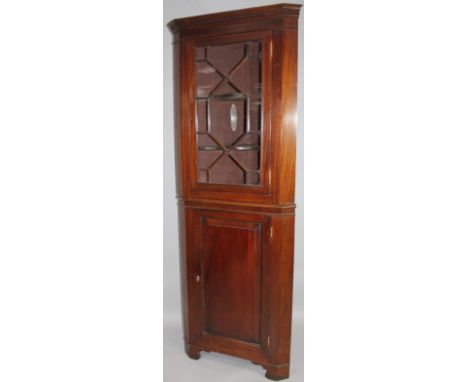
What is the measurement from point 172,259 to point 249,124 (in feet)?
3.59

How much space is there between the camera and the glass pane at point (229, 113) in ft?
5.85

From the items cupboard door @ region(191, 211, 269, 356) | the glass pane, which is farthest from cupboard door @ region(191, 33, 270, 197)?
cupboard door @ region(191, 211, 269, 356)

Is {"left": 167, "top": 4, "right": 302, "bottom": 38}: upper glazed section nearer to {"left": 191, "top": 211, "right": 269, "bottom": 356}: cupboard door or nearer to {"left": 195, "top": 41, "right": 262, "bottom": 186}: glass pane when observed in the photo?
{"left": 195, "top": 41, "right": 262, "bottom": 186}: glass pane

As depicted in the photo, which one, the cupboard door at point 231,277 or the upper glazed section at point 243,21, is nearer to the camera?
the upper glazed section at point 243,21

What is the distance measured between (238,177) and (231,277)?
467 mm

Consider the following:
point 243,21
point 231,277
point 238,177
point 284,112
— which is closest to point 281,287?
point 231,277

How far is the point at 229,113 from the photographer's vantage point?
1.95 meters

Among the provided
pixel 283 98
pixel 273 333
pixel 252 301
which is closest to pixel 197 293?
pixel 252 301

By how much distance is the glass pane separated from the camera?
178cm

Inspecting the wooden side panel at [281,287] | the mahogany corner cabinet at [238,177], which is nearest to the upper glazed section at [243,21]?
the mahogany corner cabinet at [238,177]

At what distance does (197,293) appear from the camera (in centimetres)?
196

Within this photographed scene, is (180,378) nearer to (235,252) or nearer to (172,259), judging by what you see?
(235,252)

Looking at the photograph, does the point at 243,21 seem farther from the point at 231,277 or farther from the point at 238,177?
the point at 231,277

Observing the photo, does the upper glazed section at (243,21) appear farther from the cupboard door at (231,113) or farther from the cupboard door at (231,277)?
the cupboard door at (231,277)
